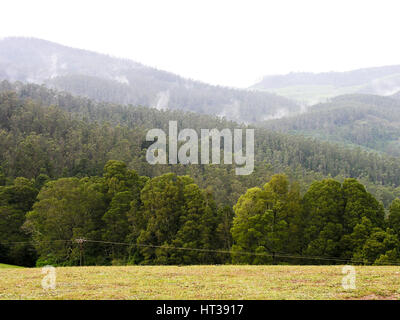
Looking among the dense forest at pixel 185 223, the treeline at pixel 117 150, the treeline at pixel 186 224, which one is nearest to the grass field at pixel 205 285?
the dense forest at pixel 185 223

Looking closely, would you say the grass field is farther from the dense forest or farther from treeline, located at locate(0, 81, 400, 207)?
treeline, located at locate(0, 81, 400, 207)

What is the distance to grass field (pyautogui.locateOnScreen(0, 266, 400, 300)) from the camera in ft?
48.6

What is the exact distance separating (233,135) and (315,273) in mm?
149585

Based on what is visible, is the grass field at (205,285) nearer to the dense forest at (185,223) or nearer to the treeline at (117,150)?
the dense forest at (185,223)

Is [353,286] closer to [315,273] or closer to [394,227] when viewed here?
[315,273]

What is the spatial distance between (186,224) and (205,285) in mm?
28429

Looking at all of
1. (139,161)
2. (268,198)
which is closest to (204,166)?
(139,161)

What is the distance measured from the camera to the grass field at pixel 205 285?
48.6 feet

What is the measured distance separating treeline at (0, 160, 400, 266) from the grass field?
700 inches

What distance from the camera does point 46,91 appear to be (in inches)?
7298

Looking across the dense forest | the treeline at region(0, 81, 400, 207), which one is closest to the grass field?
the dense forest

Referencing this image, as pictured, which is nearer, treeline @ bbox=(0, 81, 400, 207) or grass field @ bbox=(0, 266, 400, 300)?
grass field @ bbox=(0, 266, 400, 300)

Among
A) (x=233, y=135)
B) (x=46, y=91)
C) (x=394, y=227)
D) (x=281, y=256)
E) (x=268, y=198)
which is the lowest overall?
(x=281, y=256)

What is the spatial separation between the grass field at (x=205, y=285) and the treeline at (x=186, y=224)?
17.8m
